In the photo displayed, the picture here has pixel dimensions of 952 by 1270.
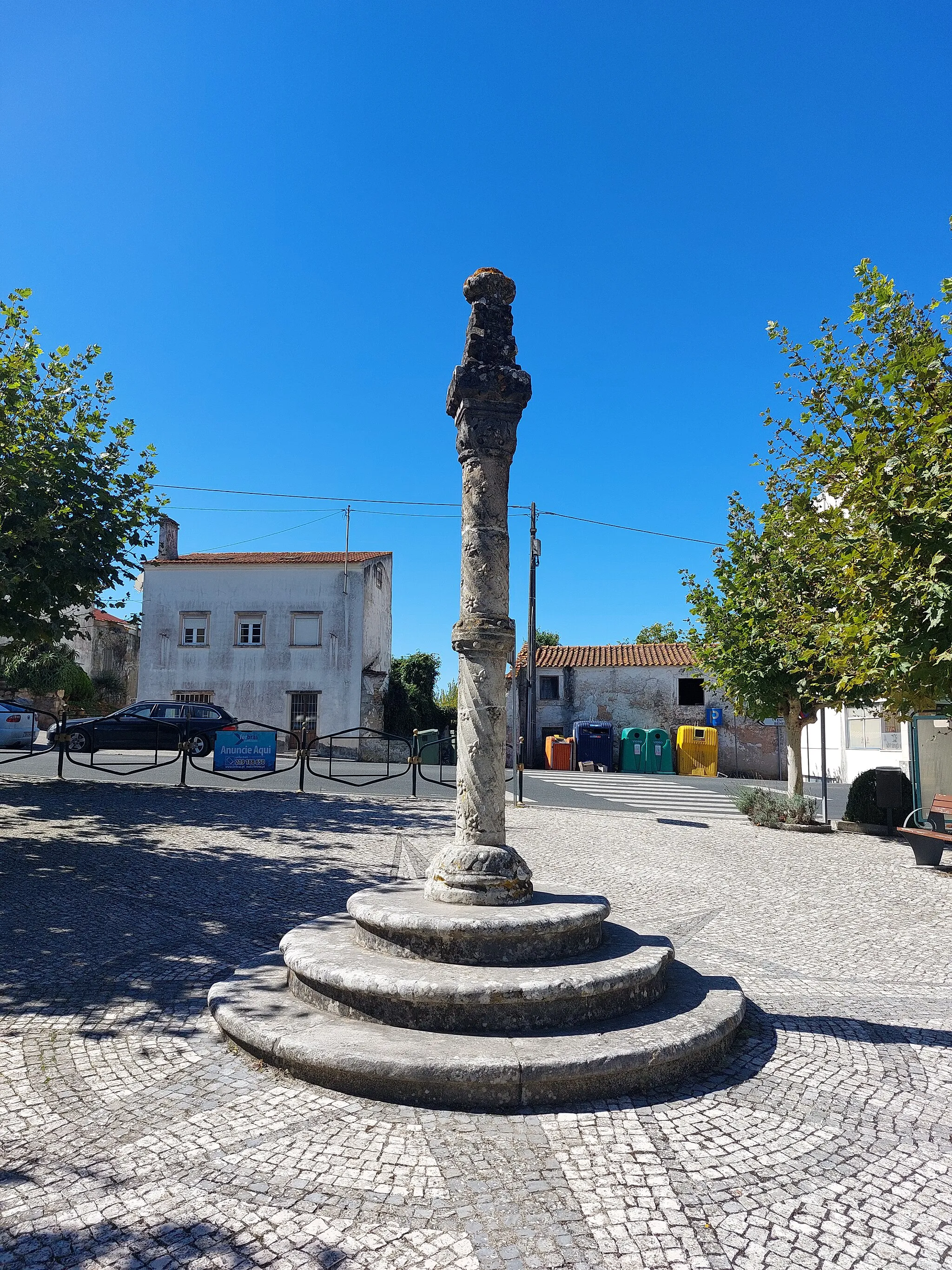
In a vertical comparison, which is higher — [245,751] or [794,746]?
[794,746]

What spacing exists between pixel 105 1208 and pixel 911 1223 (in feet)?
8.23

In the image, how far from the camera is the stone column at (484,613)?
447 centimetres

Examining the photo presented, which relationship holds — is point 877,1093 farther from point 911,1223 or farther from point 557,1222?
point 557,1222

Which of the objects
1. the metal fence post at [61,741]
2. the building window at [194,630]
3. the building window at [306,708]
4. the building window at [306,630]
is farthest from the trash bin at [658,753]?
the metal fence post at [61,741]

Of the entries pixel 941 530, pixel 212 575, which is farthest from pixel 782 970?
pixel 212 575

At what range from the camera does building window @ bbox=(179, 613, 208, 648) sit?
28344 mm

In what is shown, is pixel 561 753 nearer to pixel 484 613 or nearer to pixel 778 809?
pixel 778 809

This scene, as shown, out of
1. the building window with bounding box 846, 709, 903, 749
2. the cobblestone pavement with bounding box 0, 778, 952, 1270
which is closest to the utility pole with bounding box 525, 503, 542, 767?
the building window with bounding box 846, 709, 903, 749

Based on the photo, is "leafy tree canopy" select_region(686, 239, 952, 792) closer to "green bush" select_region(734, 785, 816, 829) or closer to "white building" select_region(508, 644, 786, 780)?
"green bush" select_region(734, 785, 816, 829)

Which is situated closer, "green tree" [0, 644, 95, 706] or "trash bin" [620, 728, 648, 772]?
"trash bin" [620, 728, 648, 772]

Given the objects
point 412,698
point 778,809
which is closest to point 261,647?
point 412,698

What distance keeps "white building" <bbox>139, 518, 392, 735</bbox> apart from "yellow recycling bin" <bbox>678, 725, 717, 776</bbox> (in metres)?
10.8

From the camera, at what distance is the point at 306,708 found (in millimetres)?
27875

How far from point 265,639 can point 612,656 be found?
1261 cm
